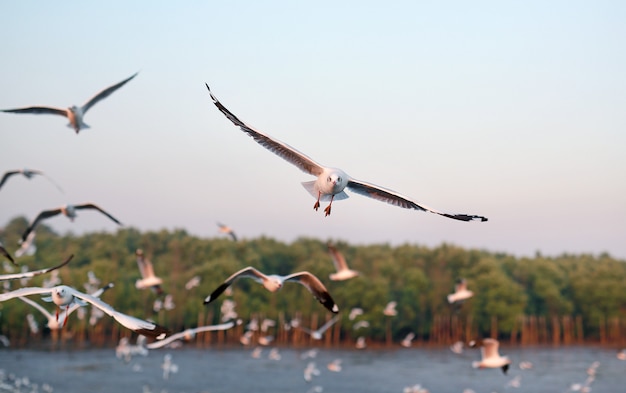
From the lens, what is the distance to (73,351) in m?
74.6

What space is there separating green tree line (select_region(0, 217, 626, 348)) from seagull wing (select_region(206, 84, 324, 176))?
207 ft

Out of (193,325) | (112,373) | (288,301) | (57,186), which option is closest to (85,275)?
(193,325)

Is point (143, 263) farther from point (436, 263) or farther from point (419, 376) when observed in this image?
point (436, 263)

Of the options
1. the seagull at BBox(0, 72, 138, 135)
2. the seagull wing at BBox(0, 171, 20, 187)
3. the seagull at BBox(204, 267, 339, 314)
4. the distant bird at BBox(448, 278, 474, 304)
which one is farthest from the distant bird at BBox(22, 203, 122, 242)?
the distant bird at BBox(448, 278, 474, 304)

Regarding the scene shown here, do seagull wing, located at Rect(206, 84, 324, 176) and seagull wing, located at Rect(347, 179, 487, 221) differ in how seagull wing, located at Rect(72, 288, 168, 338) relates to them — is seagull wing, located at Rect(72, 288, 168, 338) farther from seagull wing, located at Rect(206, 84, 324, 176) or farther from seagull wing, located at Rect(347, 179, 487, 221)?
seagull wing, located at Rect(347, 179, 487, 221)

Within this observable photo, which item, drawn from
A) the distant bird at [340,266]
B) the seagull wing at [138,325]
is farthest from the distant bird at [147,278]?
the seagull wing at [138,325]

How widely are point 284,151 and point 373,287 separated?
2984 inches

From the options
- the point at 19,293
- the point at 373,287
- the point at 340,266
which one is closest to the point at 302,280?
the point at 19,293

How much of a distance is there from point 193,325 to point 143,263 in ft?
205

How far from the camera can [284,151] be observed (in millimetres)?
11641

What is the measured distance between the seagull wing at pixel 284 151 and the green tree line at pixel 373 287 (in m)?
63.1

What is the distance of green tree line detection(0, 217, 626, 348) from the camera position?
84812 mm

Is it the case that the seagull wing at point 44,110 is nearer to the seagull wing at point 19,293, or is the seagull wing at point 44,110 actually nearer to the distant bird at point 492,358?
the seagull wing at point 19,293

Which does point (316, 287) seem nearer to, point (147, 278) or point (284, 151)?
point (284, 151)
